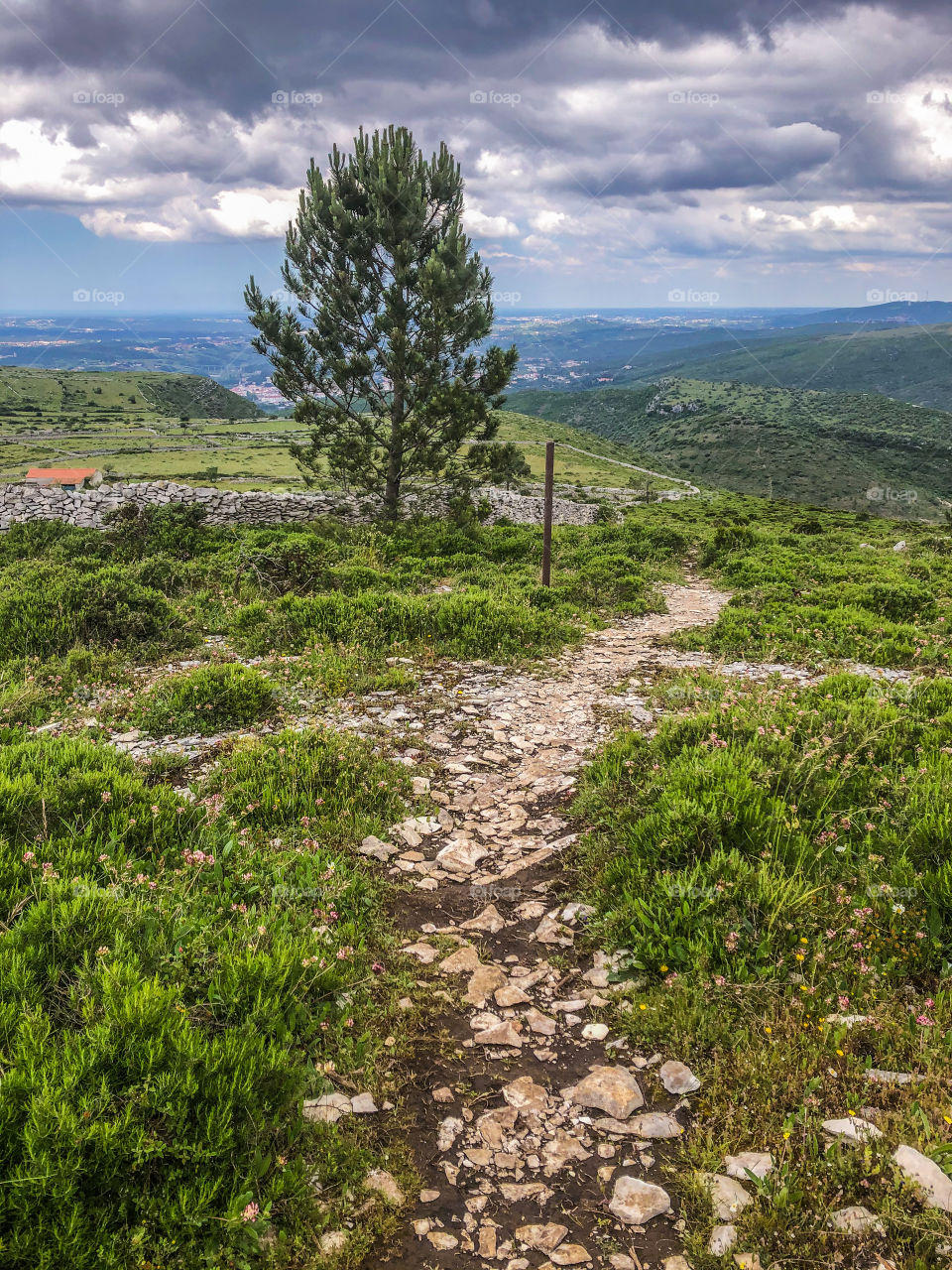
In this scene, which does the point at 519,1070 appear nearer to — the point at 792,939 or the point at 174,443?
the point at 792,939

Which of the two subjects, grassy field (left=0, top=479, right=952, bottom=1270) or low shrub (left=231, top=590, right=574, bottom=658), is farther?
low shrub (left=231, top=590, right=574, bottom=658)

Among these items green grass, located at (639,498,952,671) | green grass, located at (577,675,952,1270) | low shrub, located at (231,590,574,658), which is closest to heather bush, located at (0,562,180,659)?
low shrub, located at (231,590,574,658)

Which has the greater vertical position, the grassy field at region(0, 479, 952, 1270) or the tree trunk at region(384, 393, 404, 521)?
the tree trunk at region(384, 393, 404, 521)

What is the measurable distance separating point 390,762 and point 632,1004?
150 inches

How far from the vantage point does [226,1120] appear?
9.02 feet

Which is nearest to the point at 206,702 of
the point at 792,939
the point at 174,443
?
the point at 792,939

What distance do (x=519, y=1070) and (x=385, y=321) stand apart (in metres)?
21.2

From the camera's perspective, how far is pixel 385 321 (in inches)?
809

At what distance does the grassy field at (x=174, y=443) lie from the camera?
7444 centimetres

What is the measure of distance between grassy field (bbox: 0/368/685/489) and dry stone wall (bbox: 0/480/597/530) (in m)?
19.8

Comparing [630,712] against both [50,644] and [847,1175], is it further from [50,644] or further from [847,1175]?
[50,644]

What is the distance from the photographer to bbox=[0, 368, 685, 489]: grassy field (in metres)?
74.4

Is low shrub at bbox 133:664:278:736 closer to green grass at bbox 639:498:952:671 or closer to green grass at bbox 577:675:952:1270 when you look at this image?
green grass at bbox 577:675:952:1270

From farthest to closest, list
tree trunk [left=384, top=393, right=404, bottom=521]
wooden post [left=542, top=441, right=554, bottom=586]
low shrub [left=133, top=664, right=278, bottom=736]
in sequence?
tree trunk [left=384, top=393, right=404, bottom=521]
wooden post [left=542, top=441, right=554, bottom=586]
low shrub [left=133, top=664, right=278, bottom=736]
